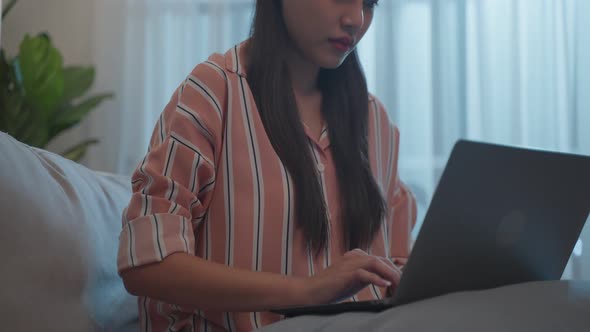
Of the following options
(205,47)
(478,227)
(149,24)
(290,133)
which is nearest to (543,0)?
(205,47)

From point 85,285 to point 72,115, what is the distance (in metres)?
1.99

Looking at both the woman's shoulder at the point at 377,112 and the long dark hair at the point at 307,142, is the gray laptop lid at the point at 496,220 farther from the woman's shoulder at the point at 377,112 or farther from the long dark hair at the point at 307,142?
the woman's shoulder at the point at 377,112

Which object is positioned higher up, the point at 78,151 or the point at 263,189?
the point at 263,189

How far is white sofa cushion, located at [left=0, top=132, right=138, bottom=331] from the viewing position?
852 millimetres

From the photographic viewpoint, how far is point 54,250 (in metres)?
0.91

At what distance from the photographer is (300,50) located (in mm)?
1155

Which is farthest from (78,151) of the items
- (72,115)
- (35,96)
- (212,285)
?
(212,285)

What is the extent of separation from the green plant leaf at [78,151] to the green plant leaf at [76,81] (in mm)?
187

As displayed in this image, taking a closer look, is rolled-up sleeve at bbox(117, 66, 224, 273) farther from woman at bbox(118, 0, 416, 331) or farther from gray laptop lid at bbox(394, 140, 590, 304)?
gray laptop lid at bbox(394, 140, 590, 304)

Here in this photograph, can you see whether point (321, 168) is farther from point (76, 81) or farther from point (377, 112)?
point (76, 81)

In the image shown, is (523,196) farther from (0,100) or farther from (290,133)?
(0,100)

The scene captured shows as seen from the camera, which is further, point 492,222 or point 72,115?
point 72,115

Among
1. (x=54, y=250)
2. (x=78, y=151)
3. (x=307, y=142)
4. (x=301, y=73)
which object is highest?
(x=301, y=73)

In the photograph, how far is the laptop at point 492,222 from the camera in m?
0.72
